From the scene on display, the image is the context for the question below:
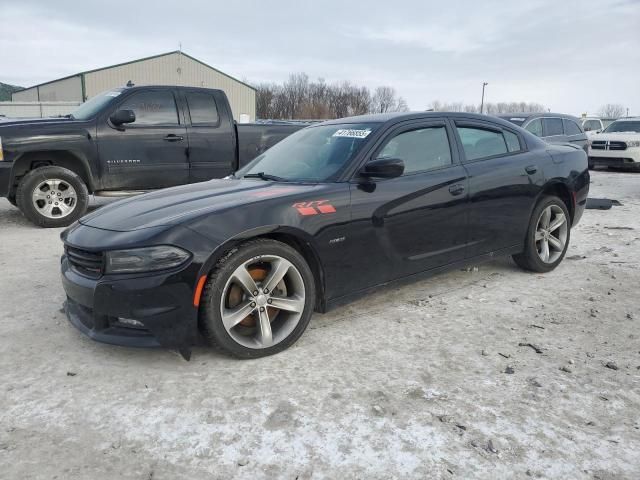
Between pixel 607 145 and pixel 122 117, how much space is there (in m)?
14.2

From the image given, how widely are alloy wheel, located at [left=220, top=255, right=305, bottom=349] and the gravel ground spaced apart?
17 centimetres

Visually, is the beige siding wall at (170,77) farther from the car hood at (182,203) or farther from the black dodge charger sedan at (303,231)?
the car hood at (182,203)

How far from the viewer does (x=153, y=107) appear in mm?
7762

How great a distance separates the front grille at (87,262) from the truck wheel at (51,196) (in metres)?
4.40

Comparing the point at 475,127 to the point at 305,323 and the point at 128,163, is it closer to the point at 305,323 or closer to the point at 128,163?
the point at 305,323

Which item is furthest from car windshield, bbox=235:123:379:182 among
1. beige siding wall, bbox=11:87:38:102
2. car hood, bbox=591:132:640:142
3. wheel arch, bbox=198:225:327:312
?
beige siding wall, bbox=11:87:38:102

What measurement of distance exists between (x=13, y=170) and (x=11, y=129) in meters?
0.53

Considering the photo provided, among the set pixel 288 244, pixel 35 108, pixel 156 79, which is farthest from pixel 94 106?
pixel 156 79

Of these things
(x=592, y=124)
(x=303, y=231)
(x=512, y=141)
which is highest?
(x=592, y=124)

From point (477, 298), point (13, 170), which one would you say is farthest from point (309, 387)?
point (13, 170)

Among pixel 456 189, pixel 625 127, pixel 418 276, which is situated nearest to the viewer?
pixel 418 276

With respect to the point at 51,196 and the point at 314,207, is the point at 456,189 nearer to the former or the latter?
the point at 314,207

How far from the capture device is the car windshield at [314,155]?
387cm

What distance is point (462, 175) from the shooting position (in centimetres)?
427
